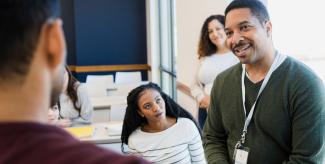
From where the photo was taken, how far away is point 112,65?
751cm

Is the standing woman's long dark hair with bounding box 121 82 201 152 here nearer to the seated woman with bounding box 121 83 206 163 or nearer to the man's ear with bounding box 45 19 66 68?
the seated woman with bounding box 121 83 206 163

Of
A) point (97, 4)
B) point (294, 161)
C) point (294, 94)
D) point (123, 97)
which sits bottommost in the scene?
point (123, 97)

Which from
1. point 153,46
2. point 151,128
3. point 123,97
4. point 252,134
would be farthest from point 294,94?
point 153,46

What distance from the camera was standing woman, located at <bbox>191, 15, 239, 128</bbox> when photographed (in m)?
3.19

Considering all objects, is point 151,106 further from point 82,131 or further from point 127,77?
point 127,77

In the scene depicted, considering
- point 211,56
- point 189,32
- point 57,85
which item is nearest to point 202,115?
point 211,56

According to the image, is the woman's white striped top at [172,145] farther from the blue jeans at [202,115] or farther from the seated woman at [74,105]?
the seated woman at [74,105]

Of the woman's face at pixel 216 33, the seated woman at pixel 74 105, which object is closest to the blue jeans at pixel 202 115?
the woman's face at pixel 216 33

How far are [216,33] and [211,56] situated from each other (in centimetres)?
18

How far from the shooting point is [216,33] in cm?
322

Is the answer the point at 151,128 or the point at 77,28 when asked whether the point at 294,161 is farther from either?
the point at 77,28

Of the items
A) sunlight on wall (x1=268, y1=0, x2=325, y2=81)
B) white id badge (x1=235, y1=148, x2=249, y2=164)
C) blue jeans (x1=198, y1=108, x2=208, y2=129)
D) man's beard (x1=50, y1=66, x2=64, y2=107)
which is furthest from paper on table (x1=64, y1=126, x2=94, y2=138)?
man's beard (x1=50, y1=66, x2=64, y2=107)

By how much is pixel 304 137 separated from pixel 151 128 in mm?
1413

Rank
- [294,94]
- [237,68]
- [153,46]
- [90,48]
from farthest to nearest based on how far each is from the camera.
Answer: [90,48] → [153,46] → [237,68] → [294,94]
